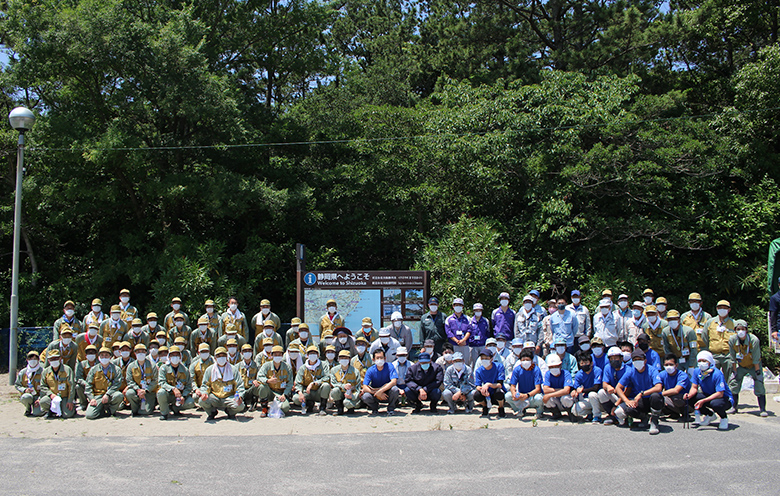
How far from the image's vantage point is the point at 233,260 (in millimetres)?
17344

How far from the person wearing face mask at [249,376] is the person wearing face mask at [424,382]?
2.62 meters

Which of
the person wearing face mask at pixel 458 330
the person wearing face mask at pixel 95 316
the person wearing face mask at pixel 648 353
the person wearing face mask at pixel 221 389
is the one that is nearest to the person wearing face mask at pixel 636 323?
the person wearing face mask at pixel 648 353

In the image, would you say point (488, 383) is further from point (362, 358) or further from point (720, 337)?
point (720, 337)

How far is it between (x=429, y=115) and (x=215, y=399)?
1219 centimetres

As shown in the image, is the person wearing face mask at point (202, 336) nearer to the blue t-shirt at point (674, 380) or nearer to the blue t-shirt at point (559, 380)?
the blue t-shirt at point (559, 380)

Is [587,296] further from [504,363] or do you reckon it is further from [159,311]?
[159,311]

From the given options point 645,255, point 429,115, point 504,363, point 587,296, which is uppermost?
point 429,115

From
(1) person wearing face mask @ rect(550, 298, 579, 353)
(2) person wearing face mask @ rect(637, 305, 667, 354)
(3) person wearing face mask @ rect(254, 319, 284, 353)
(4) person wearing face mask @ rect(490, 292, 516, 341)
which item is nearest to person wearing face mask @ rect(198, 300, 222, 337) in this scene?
(3) person wearing face mask @ rect(254, 319, 284, 353)

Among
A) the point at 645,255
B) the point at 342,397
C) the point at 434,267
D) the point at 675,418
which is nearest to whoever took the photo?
the point at 675,418

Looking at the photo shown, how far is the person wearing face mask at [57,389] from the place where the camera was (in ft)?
33.1

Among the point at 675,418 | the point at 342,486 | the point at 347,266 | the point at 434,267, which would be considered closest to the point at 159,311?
the point at 347,266

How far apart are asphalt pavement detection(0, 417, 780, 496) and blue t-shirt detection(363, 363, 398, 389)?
1595 mm

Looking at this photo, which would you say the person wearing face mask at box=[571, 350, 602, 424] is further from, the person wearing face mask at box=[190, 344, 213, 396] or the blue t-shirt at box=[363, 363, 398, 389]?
the person wearing face mask at box=[190, 344, 213, 396]

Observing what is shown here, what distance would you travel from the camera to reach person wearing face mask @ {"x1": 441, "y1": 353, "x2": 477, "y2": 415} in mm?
10352
